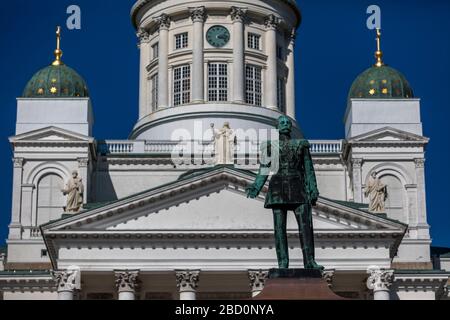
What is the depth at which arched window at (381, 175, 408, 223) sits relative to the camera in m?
70.3

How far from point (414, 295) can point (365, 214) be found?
26.3 ft

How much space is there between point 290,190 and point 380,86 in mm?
51951

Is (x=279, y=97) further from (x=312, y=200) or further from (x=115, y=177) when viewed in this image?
(x=312, y=200)

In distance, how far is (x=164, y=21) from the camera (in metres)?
81.4

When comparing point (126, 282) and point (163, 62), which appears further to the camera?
point (163, 62)

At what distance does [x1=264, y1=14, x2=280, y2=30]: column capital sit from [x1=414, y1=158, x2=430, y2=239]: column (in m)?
15.1

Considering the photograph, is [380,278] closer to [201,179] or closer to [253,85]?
[201,179]

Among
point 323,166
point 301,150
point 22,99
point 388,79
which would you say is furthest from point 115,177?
point 301,150

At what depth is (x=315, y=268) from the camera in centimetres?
2316

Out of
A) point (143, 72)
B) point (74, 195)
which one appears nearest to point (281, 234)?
point (74, 195)

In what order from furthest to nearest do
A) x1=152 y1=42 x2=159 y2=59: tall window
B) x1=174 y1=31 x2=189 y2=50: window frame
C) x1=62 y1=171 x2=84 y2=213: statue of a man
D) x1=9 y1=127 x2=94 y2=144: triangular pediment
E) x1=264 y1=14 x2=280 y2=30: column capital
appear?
x1=152 y1=42 x2=159 y2=59: tall window, x1=264 y1=14 x2=280 y2=30: column capital, x1=174 y1=31 x2=189 y2=50: window frame, x1=9 y1=127 x2=94 y2=144: triangular pediment, x1=62 y1=171 x2=84 y2=213: statue of a man

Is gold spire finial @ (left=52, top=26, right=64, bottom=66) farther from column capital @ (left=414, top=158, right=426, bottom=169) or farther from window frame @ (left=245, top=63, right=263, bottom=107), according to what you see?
column capital @ (left=414, top=158, right=426, bottom=169)

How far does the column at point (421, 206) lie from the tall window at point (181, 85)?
15219 millimetres

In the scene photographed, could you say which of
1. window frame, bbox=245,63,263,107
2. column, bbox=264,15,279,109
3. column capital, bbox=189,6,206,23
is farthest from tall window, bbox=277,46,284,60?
column capital, bbox=189,6,206,23
